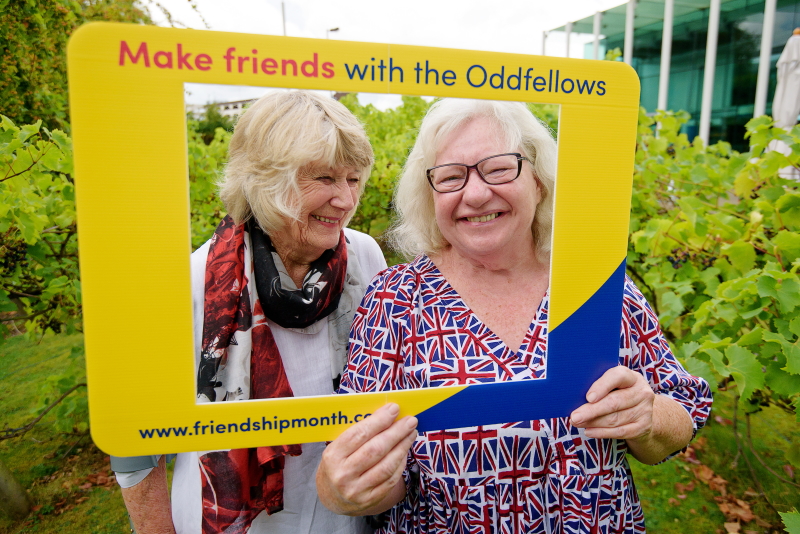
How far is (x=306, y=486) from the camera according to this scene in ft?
4.45

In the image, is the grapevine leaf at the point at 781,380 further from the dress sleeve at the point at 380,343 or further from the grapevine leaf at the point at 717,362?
the dress sleeve at the point at 380,343

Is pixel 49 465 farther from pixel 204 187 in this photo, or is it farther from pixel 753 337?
pixel 753 337

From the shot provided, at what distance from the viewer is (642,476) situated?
11.2ft

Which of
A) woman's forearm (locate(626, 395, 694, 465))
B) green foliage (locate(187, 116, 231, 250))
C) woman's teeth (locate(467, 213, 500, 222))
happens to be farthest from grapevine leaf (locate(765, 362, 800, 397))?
green foliage (locate(187, 116, 231, 250))

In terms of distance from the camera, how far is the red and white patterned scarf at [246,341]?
120cm

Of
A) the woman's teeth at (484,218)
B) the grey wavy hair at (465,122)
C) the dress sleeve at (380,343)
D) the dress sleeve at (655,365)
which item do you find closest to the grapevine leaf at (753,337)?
the dress sleeve at (655,365)

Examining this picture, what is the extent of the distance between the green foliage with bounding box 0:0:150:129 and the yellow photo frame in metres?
3.53

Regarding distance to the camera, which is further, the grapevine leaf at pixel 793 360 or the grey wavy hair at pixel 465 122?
the grapevine leaf at pixel 793 360

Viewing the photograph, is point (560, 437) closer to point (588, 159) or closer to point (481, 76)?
point (588, 159)

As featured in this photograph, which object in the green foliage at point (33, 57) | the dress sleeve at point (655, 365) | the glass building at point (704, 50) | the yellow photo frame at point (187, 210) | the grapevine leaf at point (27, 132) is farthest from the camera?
the glass building at point (704, 50)

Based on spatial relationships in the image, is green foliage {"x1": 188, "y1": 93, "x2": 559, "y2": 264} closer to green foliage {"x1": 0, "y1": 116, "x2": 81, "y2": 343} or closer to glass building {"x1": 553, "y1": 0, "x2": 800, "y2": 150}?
green foliage {"x1": 0, "y1": 116, "x2": 81, "y2": 343}

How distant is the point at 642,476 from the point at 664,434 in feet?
8.63

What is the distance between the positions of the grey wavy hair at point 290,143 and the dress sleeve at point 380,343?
328 mm

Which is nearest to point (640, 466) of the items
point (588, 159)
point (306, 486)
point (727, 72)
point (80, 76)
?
point (306, 486)
